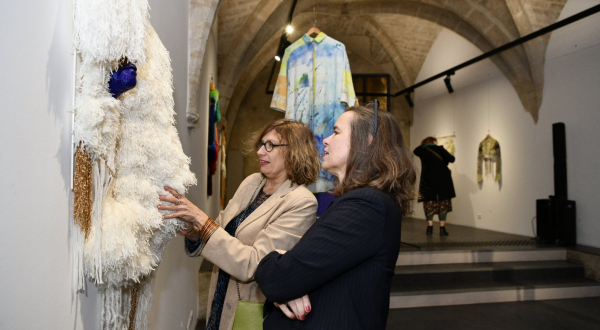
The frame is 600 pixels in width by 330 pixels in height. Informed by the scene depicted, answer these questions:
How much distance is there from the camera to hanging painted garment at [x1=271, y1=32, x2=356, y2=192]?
2902mm

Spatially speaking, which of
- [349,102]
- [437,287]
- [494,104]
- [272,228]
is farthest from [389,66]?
[272,228]

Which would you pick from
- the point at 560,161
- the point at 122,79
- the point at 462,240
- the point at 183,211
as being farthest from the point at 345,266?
the point at 560,161

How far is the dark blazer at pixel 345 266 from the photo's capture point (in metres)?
1.06

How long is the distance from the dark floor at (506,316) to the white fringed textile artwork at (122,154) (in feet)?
11.1

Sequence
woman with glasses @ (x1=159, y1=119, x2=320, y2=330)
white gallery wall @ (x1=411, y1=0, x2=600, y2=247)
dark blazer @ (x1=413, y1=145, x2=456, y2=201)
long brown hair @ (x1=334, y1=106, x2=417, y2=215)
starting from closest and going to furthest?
long brown hair @ (x1=334, y1=106, x2=417, y2=215) → woman with glasses @ (x1=159, y1=119, x2=320, y2=330) → white gallery wall @ (x1=411, y1=0, x2=600, y2=247) → dark blazer @ (x1=413, y1=145, x2=456, y2=201)

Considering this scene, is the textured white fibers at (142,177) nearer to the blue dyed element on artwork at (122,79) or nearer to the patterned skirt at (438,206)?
the blue dyed element on artwork at (122,79)

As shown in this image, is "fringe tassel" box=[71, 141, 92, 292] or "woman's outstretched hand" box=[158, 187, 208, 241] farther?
"woman's outstretched hand" box=[158, 187, 208, 241]

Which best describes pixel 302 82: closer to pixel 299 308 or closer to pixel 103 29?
pixel 299 308

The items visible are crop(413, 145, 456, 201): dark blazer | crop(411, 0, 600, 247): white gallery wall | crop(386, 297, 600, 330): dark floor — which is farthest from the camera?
crop(413, 145, 456, 201): dark blazer

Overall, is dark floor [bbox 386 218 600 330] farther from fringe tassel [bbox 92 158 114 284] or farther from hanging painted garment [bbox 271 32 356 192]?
fringe tassel [bbox 92 158 114 284]

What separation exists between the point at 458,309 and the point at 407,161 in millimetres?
3813

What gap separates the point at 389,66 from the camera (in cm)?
1175

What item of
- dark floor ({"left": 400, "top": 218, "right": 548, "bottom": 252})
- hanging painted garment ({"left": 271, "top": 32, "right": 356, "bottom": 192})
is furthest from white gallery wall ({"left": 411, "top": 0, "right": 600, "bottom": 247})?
hanging painted garment ({"left": 271, "top": 32, "right": 356, "bottom": 192})

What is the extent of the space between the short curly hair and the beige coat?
0.06 m
